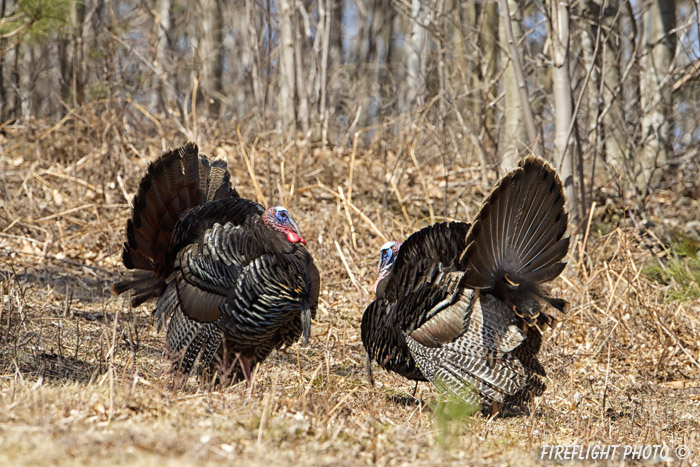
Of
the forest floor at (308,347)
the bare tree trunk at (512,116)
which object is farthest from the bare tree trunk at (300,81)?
the bare tree trunk at (512,116)

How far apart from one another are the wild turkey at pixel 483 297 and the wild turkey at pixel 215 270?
2.13 feet

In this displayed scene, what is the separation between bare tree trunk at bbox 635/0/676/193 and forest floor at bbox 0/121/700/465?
2.11 feet

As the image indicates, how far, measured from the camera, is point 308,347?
6.11m

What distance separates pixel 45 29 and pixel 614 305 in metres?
7.39

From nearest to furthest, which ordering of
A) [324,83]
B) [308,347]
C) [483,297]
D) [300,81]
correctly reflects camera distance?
1. [483,297]
2. [308,347]
3. [324,83]
4. [300,81]

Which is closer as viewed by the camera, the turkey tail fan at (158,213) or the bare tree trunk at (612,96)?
the turkey tail fan at (158,213)

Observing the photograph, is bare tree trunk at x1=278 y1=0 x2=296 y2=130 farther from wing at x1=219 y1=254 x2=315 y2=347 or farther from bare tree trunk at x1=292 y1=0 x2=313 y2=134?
wing at x1=219 y1=254 x2=315 y2=347

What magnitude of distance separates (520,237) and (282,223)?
1.50 meters

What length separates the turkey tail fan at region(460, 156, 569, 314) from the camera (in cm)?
447

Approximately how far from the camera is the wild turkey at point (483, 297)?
4.49 meters

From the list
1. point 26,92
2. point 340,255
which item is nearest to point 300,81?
point 340,255

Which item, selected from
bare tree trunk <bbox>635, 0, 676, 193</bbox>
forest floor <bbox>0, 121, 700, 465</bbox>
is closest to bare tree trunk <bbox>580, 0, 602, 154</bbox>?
bare tree trunk <bbox>635, 0, 676, 193</bbox>

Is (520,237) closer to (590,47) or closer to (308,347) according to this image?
(308,347)

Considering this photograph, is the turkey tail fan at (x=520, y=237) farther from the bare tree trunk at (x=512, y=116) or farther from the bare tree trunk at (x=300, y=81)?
the bare tree trunk at (x=300, y=81)
